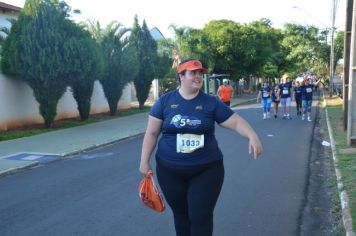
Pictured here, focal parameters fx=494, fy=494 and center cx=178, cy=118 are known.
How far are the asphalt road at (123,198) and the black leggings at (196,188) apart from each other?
4.91 ft

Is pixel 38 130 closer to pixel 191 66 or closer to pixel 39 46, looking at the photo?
pixel 39 46

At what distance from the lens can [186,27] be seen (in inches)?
1511

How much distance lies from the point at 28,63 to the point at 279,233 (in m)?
13.1

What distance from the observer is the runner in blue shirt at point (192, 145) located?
4004 mm

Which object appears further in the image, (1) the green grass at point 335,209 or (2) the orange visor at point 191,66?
(1) the green grass at point 335,209

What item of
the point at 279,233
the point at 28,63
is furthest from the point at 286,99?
the point at 279,233

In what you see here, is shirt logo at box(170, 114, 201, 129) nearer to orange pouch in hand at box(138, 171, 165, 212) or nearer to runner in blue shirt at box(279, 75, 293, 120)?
orange pouch in hand at box(138, 171, 165, 212)

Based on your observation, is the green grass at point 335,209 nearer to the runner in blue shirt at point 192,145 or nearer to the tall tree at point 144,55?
the runner in blue shirt at point 192,145

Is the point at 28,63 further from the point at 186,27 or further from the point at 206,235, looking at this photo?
the point at 186,27

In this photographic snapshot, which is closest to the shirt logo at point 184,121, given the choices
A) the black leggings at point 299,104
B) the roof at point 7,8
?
the black leggings at point 299,104

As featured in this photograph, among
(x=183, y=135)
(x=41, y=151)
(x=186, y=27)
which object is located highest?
(x=186, y=27)

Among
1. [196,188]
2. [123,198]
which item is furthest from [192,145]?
[123,198]

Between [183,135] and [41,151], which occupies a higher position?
[183,135]

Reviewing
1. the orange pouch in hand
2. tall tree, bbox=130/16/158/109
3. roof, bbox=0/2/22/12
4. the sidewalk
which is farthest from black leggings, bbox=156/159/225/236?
tall tree, bbox=130/16/158/109
